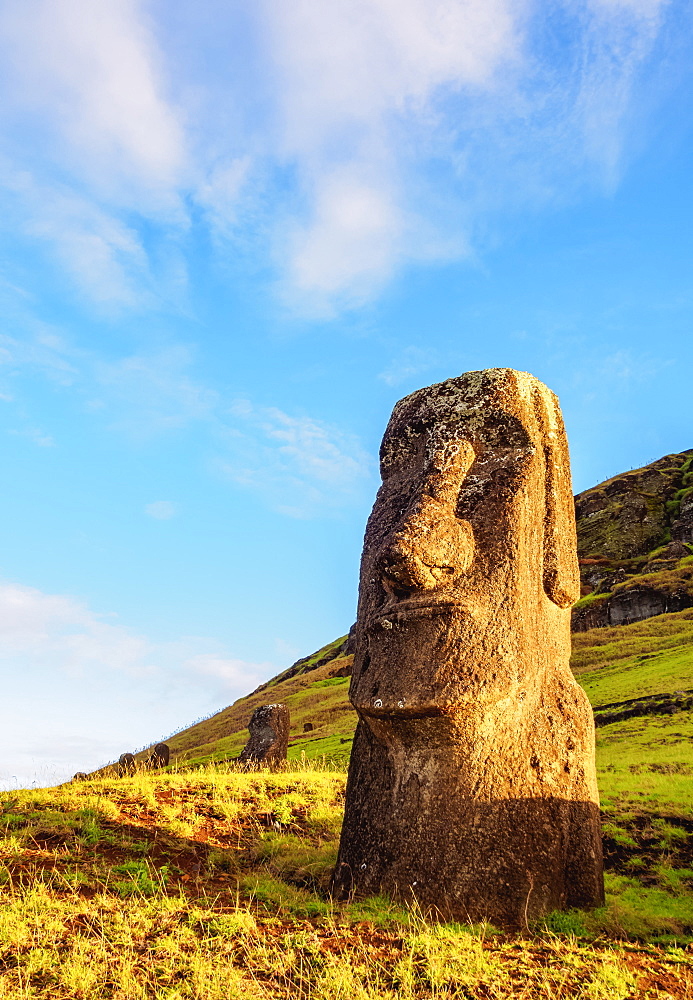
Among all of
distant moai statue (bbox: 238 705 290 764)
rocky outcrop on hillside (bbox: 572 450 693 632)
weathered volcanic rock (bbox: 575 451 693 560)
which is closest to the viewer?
distant moai statue (bbox: 238 705 290 764)

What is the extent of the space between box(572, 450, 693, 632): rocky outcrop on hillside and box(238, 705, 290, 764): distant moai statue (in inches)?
1580

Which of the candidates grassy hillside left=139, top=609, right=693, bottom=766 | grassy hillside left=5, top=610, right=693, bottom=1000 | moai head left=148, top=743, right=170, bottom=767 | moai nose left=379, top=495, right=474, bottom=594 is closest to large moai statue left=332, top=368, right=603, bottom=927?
moai nose left=379, top=495, right=474, bottom=594

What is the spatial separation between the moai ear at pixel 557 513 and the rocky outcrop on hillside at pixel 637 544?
160 feet

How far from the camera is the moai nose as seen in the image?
7.86 m

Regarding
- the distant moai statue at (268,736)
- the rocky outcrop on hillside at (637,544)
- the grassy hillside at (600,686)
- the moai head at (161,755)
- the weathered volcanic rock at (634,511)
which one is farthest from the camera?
the weathered volcanic rock at (634,511)

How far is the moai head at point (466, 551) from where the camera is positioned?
7566 millimetres

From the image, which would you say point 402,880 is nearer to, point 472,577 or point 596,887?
point 596,887

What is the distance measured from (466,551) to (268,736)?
1455 cm

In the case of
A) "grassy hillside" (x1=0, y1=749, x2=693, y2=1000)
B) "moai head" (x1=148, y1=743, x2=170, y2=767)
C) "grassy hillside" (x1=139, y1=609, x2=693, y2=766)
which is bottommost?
"grassy hillside" (x1=0, y1=749, x2=693, y2=1000)

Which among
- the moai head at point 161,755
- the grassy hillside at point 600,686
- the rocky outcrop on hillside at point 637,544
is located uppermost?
the rocky outcrop on hillside at point 637,544

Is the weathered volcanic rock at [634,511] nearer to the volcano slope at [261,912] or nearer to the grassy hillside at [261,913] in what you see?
the volcano slope at [261,912]

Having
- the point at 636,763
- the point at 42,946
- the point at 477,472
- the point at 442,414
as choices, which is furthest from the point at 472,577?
the point at 636,763

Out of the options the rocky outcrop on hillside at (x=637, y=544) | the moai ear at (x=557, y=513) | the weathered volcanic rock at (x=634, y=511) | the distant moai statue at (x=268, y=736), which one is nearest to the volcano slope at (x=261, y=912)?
the moai ear at (x=557, y=513)

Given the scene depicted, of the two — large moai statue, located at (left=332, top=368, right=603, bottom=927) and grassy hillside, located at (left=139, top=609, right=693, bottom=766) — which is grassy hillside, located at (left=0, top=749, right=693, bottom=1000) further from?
grassy hillside, located at (left=139, top=609, right=693, bottom=766)
